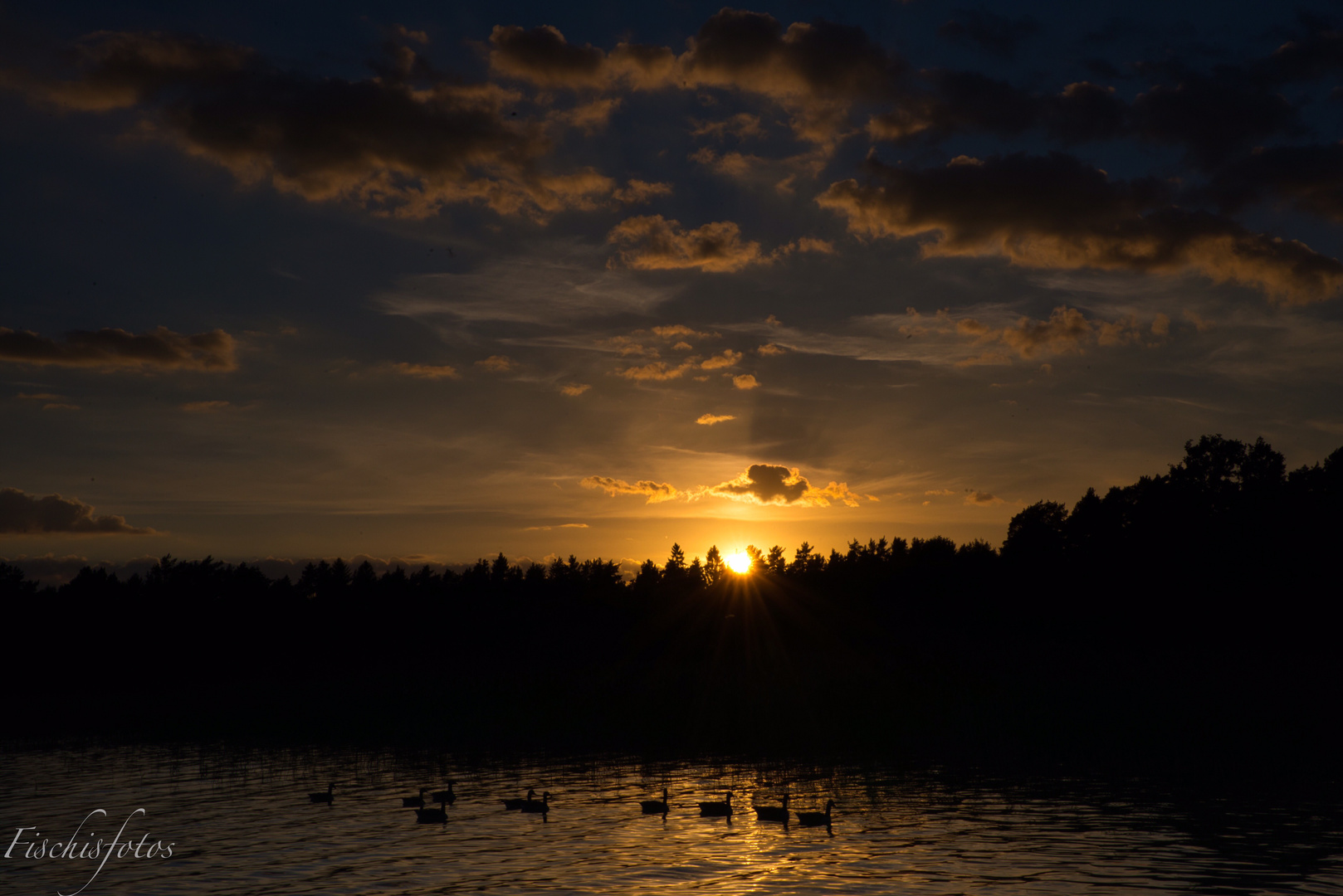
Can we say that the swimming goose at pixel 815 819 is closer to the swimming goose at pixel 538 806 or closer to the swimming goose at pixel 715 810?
the swimming goose at pixel 715 810

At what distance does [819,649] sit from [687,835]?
55.5 metres

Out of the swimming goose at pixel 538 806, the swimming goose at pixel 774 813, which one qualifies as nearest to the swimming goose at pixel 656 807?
the swimming goose at pixel 774 813

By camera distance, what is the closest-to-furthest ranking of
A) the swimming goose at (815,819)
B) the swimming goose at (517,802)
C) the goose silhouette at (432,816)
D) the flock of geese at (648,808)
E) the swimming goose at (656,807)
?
the swimming goose at (815,819), the flock of geese at (648,808), the goose silhouette at (432,816), the swimming goose at (656,807), the swimming goose at (517,802)

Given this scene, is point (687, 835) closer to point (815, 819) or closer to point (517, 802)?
point (815, 819)

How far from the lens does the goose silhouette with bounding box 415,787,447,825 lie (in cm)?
3150

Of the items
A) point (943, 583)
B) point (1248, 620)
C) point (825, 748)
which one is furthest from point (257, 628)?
point (1248, 620)

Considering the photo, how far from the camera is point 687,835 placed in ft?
93.4

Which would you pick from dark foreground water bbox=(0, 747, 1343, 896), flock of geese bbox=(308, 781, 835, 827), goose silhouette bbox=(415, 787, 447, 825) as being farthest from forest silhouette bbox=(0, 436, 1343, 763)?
goose silhouette bbox=(415, 787, 447, 825)

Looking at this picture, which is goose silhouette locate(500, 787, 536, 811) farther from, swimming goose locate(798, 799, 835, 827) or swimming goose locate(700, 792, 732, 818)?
swimming goose locate(798, 799, 835, 827)

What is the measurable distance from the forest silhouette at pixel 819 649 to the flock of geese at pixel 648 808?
645 inches

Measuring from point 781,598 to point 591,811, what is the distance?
310 ft

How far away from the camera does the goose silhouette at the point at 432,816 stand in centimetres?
3150

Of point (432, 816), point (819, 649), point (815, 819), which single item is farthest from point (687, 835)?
point (819, 649)

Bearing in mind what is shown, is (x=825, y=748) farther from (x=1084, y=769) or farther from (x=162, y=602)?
(x=162, y=602)
